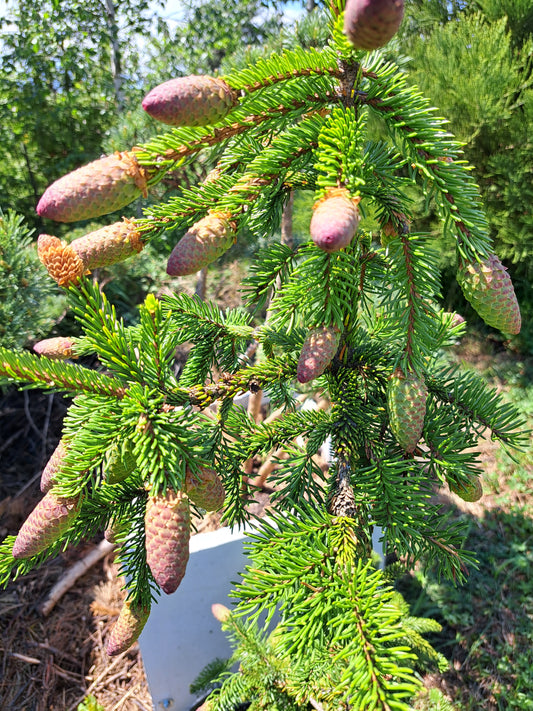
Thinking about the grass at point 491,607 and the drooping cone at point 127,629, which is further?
the grass at point 491,607

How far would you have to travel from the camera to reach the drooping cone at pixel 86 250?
0.39 meters

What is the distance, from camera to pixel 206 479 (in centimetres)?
46

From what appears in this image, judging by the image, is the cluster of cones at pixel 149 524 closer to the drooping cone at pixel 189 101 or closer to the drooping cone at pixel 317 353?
the drooping cone at pixel 317 353

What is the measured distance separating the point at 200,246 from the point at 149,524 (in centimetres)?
25

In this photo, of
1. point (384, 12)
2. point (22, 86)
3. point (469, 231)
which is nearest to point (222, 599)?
point (469, 231)

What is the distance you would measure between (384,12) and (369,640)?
46 centimetres

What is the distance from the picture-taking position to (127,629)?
0.51 m

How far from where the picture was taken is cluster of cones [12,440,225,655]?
377 millimetres

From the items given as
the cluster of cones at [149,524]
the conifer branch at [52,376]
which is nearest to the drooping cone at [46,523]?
the cluster of cones at [149,524]

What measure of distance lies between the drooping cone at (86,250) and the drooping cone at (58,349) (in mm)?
146

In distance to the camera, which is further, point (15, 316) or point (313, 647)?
point (15, 316)

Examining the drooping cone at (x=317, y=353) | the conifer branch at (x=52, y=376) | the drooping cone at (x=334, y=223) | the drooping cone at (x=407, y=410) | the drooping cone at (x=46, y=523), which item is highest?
the drooping cone at (x=334, y=223)

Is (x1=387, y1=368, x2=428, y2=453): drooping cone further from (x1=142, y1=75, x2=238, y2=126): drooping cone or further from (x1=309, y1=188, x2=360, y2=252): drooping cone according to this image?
(x1=142, y1=75, x2=238, y2=126): drooping cone

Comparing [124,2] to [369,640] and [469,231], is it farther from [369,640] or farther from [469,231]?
[369,640]
